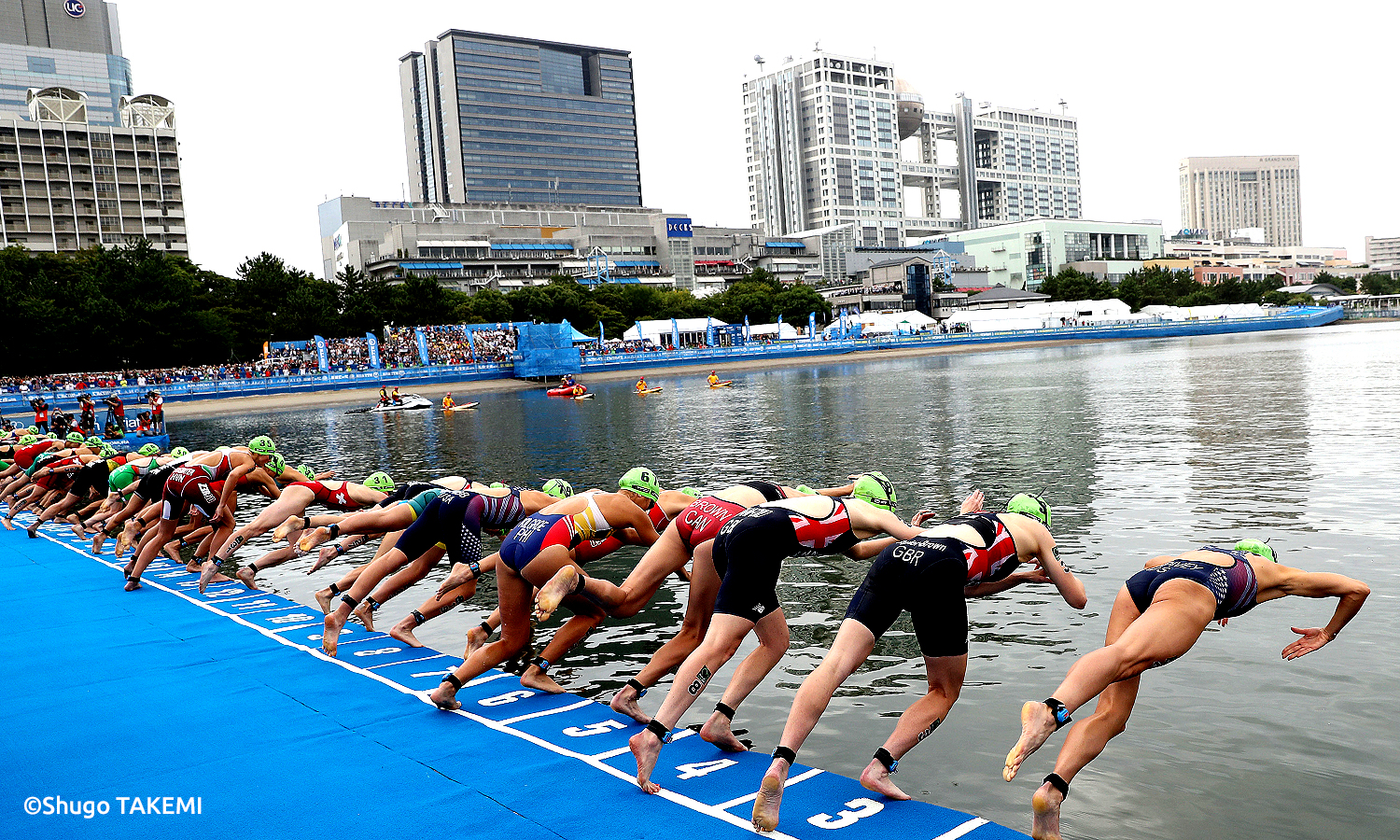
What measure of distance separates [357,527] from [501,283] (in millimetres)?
151254

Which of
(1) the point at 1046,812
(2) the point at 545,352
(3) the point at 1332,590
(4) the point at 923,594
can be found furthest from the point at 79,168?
(3) the point at 1332,590

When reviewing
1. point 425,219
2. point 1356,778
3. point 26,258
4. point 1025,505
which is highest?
point 425,219

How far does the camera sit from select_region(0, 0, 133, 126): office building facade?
492ft

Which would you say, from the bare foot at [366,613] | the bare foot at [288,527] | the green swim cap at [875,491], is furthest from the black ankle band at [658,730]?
the bare foot at [288,527]

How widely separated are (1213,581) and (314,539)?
1106 cm

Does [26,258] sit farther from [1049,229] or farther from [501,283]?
[1049,229]

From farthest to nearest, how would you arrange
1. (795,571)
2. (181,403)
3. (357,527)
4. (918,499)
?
1. (181,403)
2. (918,499)
3. (795,571)
4. (357,527)

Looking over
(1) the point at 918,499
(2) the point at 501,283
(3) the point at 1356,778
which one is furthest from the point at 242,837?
(2) the point at 501,283

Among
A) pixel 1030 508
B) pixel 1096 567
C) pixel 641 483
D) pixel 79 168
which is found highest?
pixel 79 168

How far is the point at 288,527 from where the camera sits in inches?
517

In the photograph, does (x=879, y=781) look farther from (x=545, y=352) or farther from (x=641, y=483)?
(x=545, y=352)

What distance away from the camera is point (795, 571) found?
45.3ft

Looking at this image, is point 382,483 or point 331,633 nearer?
point 331,633

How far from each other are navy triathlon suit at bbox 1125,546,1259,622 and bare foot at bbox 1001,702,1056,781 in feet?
4.24
